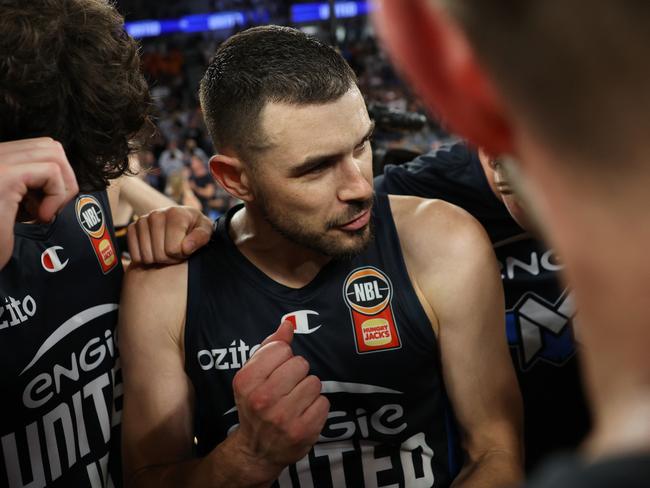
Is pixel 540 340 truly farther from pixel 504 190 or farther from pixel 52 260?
pixel 52 260

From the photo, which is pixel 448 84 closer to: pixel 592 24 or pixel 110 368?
pixel 592 24

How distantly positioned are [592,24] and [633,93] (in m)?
0.04

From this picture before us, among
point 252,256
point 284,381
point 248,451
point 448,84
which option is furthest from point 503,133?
point 252,256

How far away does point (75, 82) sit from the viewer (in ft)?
5.08

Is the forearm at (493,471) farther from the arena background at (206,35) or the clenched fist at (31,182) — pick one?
the arena background at (206,35)

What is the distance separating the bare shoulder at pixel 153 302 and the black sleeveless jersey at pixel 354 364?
0.03 metres

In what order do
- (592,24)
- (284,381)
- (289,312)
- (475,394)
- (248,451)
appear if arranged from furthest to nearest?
(289,312) → (475,394) → (248,451) → (284,381) → (592,24)

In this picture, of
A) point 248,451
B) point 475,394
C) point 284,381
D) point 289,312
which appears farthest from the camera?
point 289,312

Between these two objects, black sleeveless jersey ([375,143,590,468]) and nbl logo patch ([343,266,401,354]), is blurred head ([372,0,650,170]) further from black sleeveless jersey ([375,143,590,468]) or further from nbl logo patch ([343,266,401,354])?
black sleeveless jersey ([375,143,590,468])

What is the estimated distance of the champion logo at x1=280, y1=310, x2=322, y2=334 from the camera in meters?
1.87

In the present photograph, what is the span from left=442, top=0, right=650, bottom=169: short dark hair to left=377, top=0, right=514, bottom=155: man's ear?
2 centimetres

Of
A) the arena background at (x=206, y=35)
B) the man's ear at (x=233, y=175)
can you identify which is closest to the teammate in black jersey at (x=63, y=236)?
the man's ear at (x=233, y=175)

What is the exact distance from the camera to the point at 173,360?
1.82 m

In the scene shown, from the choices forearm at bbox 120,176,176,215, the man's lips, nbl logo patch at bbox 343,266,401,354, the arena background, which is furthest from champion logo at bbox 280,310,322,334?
the arena background
